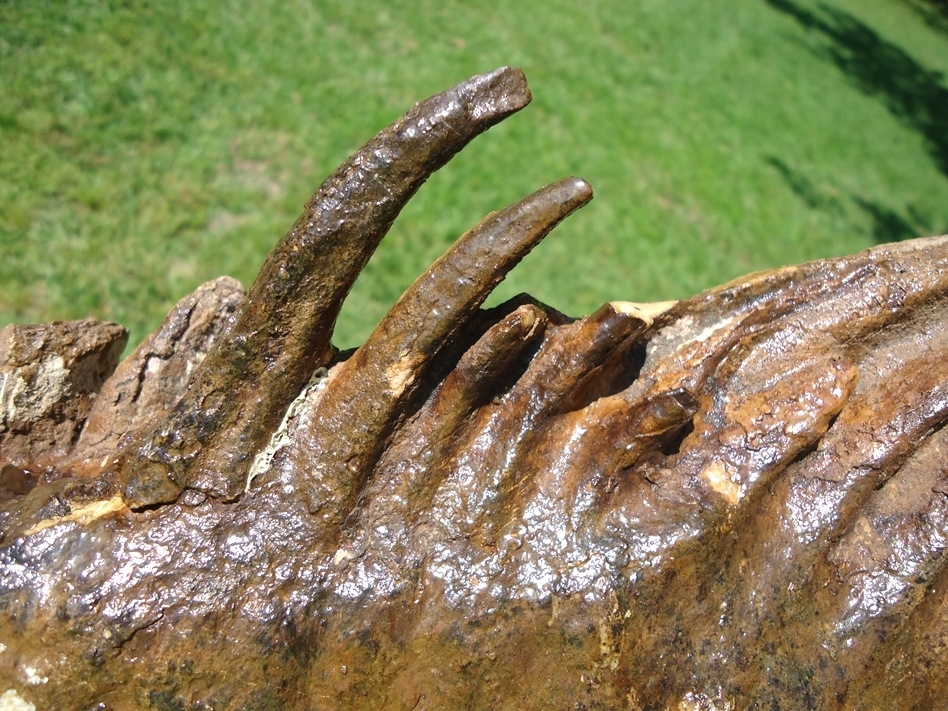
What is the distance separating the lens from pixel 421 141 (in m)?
1.37

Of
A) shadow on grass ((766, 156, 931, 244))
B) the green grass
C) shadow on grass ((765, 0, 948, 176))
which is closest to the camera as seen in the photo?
the green grass

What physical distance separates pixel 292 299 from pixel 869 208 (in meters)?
7.00

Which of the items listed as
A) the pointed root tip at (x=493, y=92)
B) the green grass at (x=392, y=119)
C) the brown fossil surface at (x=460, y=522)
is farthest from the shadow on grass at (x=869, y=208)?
the pointed root tip at (x=493, y=92)

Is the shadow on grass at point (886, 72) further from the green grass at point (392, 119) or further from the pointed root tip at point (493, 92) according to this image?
the pointed root tip at point (493, 92)

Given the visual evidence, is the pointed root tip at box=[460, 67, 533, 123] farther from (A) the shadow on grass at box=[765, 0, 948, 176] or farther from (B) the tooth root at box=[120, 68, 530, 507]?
(A) the shadow on grass at box=[765, 0, 948, 176]

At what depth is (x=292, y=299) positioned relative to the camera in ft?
4.67

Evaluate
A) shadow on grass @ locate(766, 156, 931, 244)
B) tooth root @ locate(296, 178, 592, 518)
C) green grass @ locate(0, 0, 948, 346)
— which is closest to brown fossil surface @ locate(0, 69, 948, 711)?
tooth root @ locate(296, 178, 592, 518)

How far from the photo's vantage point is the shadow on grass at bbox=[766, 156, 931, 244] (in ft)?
22.5

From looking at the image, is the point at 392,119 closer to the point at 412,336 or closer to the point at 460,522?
the point at 412,336

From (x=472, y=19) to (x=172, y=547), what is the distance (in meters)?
6.08

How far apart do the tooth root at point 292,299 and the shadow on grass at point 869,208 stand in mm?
6144

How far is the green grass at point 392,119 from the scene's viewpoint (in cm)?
393

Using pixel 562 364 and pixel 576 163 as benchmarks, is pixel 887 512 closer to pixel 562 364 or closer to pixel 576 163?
pixel 562 364

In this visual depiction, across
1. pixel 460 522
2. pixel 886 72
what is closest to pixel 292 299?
pixel 460 522
